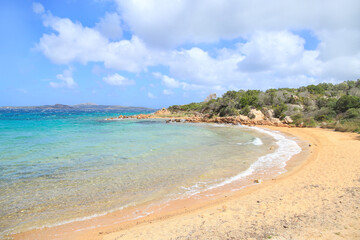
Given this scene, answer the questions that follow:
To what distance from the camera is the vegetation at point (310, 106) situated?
22344 mm

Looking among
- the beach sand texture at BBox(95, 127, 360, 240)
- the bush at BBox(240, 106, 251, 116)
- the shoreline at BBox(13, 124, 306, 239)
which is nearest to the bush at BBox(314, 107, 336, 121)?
the bush at BBox(240, 106, 251, 116)

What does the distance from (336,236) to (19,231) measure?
631cm

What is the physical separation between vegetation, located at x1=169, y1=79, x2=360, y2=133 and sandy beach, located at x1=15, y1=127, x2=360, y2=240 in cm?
1592

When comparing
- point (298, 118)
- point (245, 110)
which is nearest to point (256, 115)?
Result: point (245, 110)

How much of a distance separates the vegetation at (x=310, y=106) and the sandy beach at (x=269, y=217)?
1592cm

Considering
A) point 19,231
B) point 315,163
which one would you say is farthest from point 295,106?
point 19,231

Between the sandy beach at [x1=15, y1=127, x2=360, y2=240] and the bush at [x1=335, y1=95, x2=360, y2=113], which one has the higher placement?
the bush at [x1=335, y1=95, x2=360, y2=113]

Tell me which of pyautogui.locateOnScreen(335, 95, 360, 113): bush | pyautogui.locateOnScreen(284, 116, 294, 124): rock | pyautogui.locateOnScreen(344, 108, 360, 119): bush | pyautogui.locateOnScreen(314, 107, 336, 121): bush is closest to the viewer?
Answer: pyautogui.locateOnScreen(344, 108, 360, 119): bush

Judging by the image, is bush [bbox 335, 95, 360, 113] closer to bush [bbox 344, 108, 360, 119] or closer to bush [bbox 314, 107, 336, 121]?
bush [bbox 314, 107, 336, 121]

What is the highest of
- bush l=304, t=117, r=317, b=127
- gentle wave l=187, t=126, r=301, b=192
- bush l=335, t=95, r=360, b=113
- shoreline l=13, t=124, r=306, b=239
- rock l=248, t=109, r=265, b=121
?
bush l=335, t=95, r=360, b=113

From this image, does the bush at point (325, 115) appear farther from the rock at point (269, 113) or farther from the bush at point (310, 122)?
the rock at point (269, 113)

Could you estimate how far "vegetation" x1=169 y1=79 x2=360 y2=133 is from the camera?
2234 centimetres

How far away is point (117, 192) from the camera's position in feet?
20.6

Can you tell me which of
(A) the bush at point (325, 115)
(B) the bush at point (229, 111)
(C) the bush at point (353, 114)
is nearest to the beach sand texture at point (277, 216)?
(C) the bush at point (353, 114)
